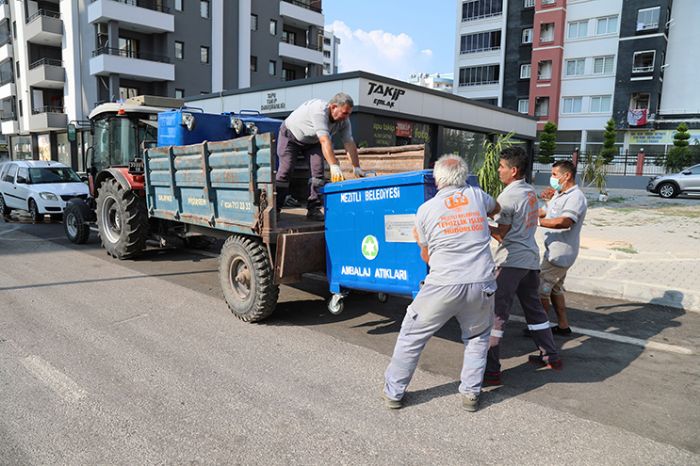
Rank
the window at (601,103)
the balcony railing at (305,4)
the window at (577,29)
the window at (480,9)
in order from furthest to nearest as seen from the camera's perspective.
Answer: the window at (480,9)
the window at (577,29)
the window at (601,103)
the balcony railing at (305,4)

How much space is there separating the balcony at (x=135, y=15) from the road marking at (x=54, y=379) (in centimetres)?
3072

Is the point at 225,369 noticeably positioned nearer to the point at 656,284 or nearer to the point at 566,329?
the point at 566,329

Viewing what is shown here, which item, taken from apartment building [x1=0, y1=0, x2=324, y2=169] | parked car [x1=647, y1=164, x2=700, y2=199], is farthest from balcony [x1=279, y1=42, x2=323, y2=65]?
parked car [x1=647, y1=164, x2=700, y2=199]

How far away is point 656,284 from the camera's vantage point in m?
6.55

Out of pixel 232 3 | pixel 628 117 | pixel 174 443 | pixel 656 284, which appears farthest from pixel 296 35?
pixel 174 443

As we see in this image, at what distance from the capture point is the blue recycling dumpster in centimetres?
405

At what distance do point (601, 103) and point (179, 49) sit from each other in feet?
113

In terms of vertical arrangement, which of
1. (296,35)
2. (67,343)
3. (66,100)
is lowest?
(67,343)

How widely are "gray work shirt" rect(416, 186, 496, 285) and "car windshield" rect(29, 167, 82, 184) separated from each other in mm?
13280

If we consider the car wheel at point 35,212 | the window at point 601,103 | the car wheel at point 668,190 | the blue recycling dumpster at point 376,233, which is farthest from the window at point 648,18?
the blue recycling dumpster at point 376,233

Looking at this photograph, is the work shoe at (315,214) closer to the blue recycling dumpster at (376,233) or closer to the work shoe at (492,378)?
the blue recycling dumpster at (376,233)

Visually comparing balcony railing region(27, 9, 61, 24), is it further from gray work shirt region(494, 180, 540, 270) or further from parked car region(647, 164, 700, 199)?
gray work shirt region(494, 180, 540, 270)

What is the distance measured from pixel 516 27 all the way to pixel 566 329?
158ft

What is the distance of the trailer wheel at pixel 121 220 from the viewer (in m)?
7.61
